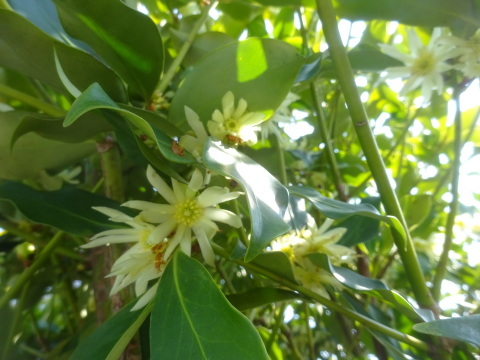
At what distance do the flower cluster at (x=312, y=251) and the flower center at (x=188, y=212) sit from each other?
0.16 metres

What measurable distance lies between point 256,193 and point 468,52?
48 cm

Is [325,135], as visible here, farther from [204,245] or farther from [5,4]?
[5,4]

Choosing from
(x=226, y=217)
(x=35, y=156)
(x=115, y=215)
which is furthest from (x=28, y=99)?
(x=226, y=217)

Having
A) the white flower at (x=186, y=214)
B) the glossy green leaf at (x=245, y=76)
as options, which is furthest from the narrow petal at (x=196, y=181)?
the glossy green leaf at (x=245, y=76)

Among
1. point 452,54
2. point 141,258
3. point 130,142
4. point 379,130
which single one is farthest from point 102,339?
point 379,130

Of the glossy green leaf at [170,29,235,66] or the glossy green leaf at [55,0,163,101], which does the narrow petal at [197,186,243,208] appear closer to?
the glossy green leaf at [55,0,163,101]

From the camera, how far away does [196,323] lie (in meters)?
0.44

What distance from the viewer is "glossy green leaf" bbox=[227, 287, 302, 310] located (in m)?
0.57

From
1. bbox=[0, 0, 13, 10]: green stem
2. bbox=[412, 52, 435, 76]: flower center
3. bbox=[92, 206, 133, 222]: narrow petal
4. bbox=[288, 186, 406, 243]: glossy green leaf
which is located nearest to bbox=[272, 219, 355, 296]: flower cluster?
bbox=[288, 186, 406, 243]: glossy green leaf

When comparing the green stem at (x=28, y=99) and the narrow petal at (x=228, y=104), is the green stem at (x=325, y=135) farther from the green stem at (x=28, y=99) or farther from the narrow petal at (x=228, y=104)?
the green stem at (x=28, y=99)

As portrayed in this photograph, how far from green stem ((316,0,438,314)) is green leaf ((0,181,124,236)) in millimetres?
309

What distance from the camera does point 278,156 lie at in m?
0.79

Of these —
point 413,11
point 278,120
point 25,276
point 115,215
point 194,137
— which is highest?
point 413,11

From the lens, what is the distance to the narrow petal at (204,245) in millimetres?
529
